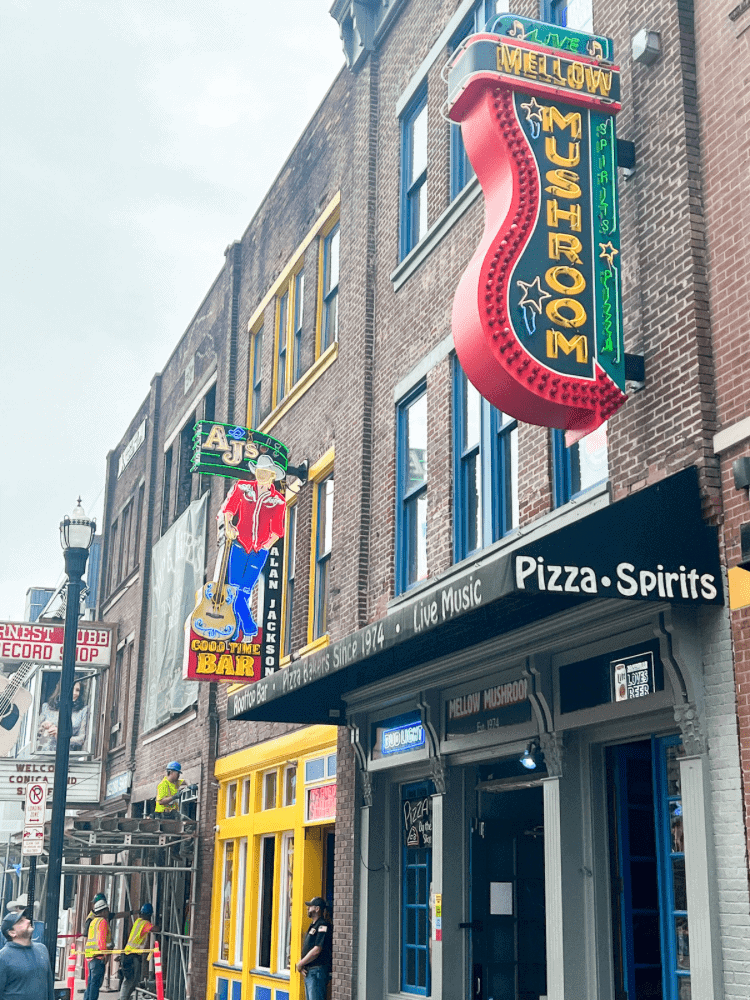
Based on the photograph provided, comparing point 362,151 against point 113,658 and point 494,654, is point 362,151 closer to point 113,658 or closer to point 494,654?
point 494,654

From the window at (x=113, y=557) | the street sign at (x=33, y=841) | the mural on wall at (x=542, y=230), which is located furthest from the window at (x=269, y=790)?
the window at (x=113, y=557)

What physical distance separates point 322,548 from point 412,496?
3.34 meters

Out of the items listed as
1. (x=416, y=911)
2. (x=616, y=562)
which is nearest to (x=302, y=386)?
(x=416, y=911)

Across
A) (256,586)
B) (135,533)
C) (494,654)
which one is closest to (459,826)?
(494,654)

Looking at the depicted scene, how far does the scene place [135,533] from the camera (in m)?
32.3

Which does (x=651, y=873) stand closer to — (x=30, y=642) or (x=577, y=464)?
(x=577, y=464)

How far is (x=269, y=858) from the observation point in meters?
18.3

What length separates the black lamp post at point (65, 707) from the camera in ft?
48.8

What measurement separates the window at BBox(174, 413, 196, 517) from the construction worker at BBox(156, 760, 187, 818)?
632 centimetres

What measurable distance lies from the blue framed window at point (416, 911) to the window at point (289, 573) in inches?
170

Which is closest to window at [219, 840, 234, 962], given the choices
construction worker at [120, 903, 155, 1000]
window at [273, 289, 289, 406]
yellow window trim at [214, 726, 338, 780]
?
yellow window trim at [214, 726, 338, 780]

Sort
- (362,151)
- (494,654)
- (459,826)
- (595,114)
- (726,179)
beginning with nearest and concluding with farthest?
1. (726,179)
2. (595,114)
3. (494,654)
4. (459,826)
5. (362,151)

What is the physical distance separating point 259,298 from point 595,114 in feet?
42.4

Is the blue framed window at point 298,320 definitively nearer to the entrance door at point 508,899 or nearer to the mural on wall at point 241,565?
the mural on wall at point 241,565
